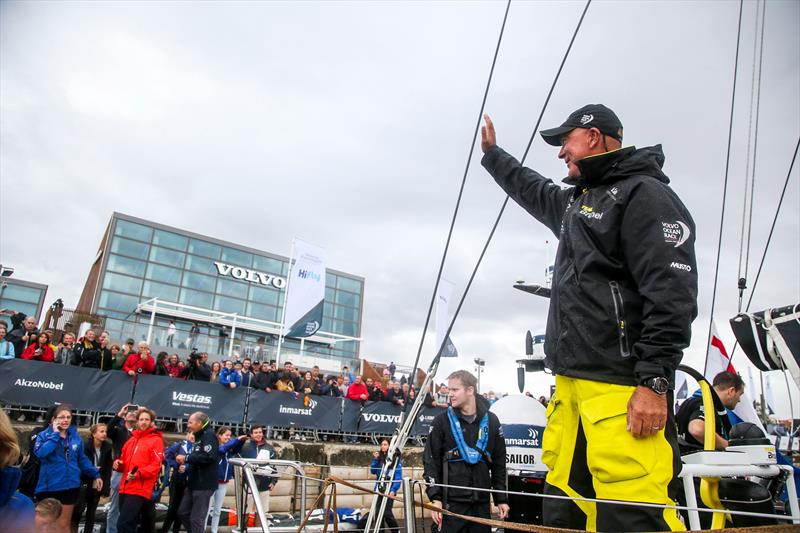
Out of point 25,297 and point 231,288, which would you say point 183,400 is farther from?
point 25,297

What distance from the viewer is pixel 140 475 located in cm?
699

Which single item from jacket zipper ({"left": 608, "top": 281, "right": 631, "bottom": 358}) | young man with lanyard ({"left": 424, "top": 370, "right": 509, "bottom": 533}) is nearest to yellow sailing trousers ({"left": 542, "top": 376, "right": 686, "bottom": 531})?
jacket zipper ({"left": 608, "top": 281, "right": 631, "bottom": 358})

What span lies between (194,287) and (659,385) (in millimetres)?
32586

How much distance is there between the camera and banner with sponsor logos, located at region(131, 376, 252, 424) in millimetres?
10602

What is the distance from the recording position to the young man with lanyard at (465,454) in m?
4.21

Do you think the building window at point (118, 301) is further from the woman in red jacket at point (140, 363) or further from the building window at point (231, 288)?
the woman in red jacket at point (140, 363)

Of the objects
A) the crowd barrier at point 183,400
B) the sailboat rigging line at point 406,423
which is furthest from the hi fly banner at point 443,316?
the sailboat rigging line at point 406,423

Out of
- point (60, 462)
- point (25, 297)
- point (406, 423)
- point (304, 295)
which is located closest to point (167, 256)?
point (25, 297)

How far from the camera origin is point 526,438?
18.3 feet

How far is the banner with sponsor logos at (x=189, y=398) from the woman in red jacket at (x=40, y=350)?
1639mm

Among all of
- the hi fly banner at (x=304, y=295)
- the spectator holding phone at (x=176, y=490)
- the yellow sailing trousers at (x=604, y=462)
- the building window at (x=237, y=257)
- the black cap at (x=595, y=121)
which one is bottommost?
the spectator holding phone at (x=176, y=490)

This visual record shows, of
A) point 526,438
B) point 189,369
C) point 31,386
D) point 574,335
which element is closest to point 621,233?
point 574,335

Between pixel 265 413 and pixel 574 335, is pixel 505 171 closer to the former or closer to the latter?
pixel 574 335

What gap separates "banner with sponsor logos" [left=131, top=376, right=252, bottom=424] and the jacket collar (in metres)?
10.4
